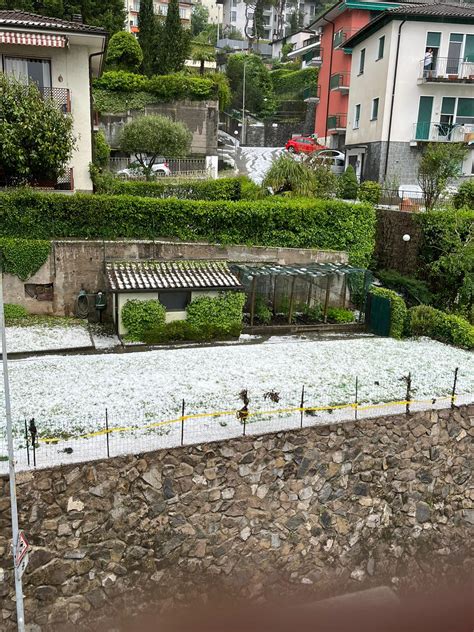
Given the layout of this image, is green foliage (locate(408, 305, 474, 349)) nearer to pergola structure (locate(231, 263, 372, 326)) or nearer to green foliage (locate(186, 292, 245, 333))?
pergola structure (locate(231, 263, 372, 326))

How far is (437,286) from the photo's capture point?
76.4 ft

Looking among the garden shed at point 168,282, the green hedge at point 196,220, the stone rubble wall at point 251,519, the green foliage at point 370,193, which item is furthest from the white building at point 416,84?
the stone rubble wall at point 251,519

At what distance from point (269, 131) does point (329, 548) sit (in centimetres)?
5339

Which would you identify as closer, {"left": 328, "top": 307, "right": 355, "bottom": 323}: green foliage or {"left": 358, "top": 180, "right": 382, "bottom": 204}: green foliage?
{"left": 328, "top": 307, "right": 355, "bottom": 323}: green foliage

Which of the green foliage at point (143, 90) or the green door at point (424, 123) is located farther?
the green foliage at point (143, 90)

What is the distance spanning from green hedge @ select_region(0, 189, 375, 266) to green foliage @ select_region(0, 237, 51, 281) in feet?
1.55

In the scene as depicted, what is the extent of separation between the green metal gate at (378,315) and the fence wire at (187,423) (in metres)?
5.96

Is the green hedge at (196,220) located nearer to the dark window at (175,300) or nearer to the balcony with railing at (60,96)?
the dark window at (175,300)

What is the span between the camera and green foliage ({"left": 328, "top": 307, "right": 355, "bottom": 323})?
22.2 meters

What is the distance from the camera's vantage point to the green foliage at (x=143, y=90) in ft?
125

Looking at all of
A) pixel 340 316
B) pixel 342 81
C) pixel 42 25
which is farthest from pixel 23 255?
pixel 342 81

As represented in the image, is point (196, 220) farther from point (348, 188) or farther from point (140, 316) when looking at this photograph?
point (348, 188)

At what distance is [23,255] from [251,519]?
12.7 m

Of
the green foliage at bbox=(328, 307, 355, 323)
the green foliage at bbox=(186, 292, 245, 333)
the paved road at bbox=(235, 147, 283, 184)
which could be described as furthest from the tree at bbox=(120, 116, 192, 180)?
the green foliage at bbox=(328, 307, 355, 323)
